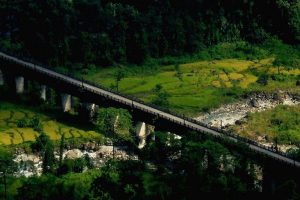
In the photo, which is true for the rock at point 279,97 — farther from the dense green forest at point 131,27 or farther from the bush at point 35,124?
the bush at point 35,124

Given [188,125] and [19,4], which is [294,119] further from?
[19,4]

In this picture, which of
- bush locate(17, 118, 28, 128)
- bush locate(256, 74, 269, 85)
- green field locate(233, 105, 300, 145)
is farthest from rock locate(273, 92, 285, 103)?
bush locate(17, 118, 28, 128)

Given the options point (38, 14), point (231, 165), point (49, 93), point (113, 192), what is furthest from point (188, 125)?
point (38, 14)

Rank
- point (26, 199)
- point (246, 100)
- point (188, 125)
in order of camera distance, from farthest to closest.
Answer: point (246, 100)
point (188, 125)
point (26, 199)

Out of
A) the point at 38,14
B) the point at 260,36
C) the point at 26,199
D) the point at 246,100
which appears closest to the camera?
the point at 26,199

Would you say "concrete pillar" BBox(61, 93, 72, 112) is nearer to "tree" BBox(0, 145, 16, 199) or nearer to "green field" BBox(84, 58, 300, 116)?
"green field" BBox(84, 58, 300, 116)

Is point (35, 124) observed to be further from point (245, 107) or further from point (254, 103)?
point (254, 103)

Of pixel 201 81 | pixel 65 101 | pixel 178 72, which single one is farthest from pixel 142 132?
pixel 178 72
